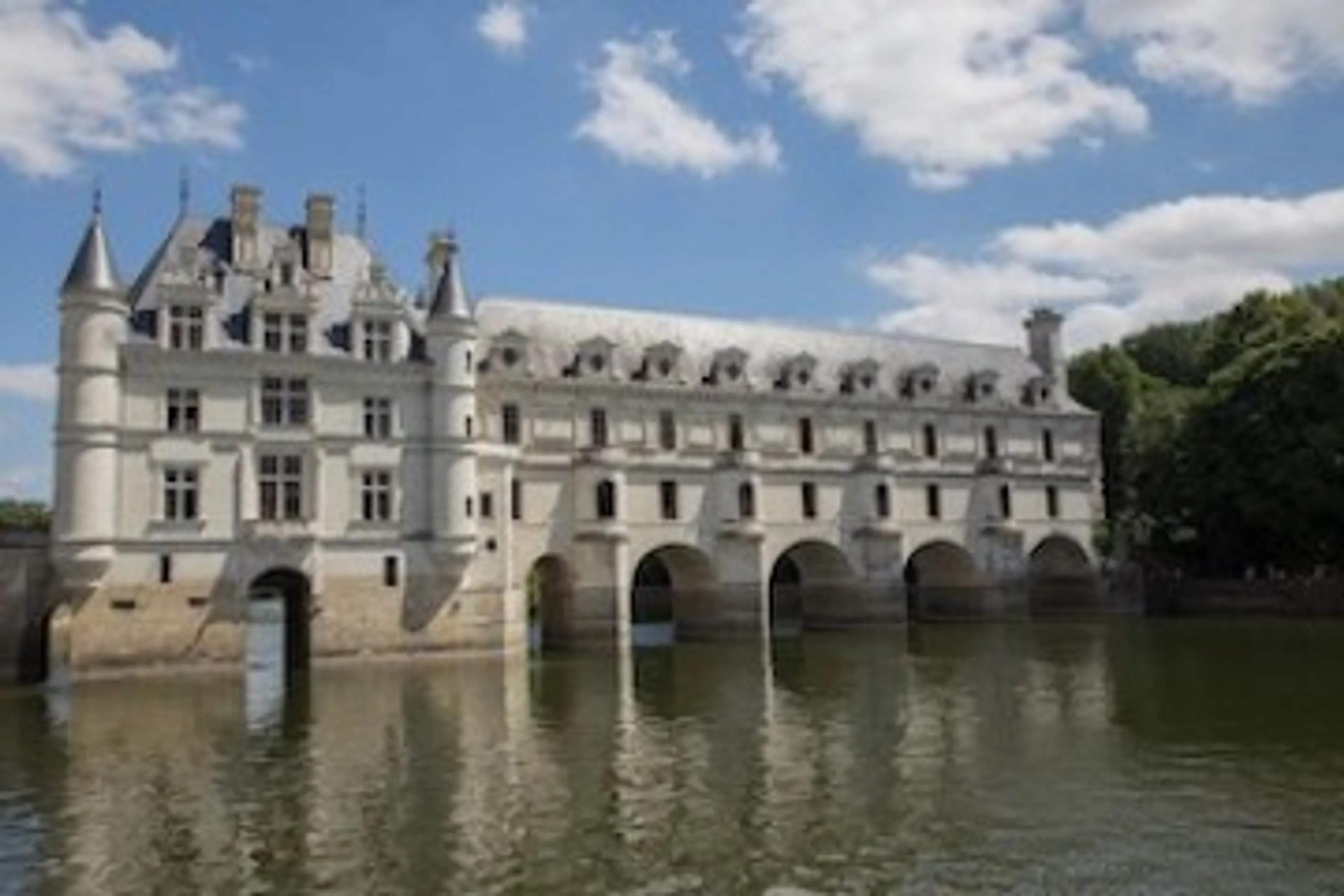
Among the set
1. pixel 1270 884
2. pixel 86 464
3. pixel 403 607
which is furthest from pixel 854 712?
pixel 86 464

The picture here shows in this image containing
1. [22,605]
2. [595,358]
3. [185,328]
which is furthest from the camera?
[595,358]

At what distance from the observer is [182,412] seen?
119 ft

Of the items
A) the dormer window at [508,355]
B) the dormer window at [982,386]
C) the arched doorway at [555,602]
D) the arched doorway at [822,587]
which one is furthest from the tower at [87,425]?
the dormer window at [982,386]

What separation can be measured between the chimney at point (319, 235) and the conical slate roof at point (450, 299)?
343cm

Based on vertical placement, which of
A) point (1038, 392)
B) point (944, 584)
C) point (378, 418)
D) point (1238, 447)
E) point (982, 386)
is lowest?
point (944, 584)

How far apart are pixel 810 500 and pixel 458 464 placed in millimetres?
16397

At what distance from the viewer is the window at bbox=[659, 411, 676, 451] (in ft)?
154

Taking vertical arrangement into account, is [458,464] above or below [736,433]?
below

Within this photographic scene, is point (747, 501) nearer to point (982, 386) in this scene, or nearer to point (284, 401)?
point (982, 386)

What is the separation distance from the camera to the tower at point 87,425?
112 ft

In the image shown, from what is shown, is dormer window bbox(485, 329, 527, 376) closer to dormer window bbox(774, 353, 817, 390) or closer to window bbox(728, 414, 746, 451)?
→ window bbox(728, 414, 746, 451)

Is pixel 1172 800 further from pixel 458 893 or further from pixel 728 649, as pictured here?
pixel 728 649

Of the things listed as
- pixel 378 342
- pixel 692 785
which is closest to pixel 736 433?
pixel 378 342

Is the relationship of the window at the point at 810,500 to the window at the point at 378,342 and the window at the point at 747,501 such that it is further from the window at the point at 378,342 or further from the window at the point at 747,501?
the window at the point at 378,342
